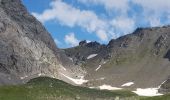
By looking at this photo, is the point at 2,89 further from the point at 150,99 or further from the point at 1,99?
the point at 150,99

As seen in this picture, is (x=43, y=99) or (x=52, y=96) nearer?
(x=43, y=99)

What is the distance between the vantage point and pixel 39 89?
122062 millimetres

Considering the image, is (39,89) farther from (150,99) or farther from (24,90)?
(150,99)

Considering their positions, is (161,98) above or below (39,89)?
below

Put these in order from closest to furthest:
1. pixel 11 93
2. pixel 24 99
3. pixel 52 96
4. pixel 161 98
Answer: pixel 161 98, pixel 24 99, pixel 11 93, pixel 52 96

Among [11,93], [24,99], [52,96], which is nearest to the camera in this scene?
[24,99]

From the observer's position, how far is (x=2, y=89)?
115000mm

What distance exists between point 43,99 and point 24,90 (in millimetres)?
14661

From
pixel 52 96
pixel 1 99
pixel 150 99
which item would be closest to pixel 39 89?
pixel 52 96

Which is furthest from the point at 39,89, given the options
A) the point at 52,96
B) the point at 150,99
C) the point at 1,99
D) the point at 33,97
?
the point at 150,99

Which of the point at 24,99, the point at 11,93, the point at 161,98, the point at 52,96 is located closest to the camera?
the point at 161,98

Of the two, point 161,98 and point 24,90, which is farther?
point 24,90

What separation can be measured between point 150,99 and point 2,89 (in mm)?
43092

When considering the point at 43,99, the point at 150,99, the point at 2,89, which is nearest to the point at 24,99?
the point at 43,99
